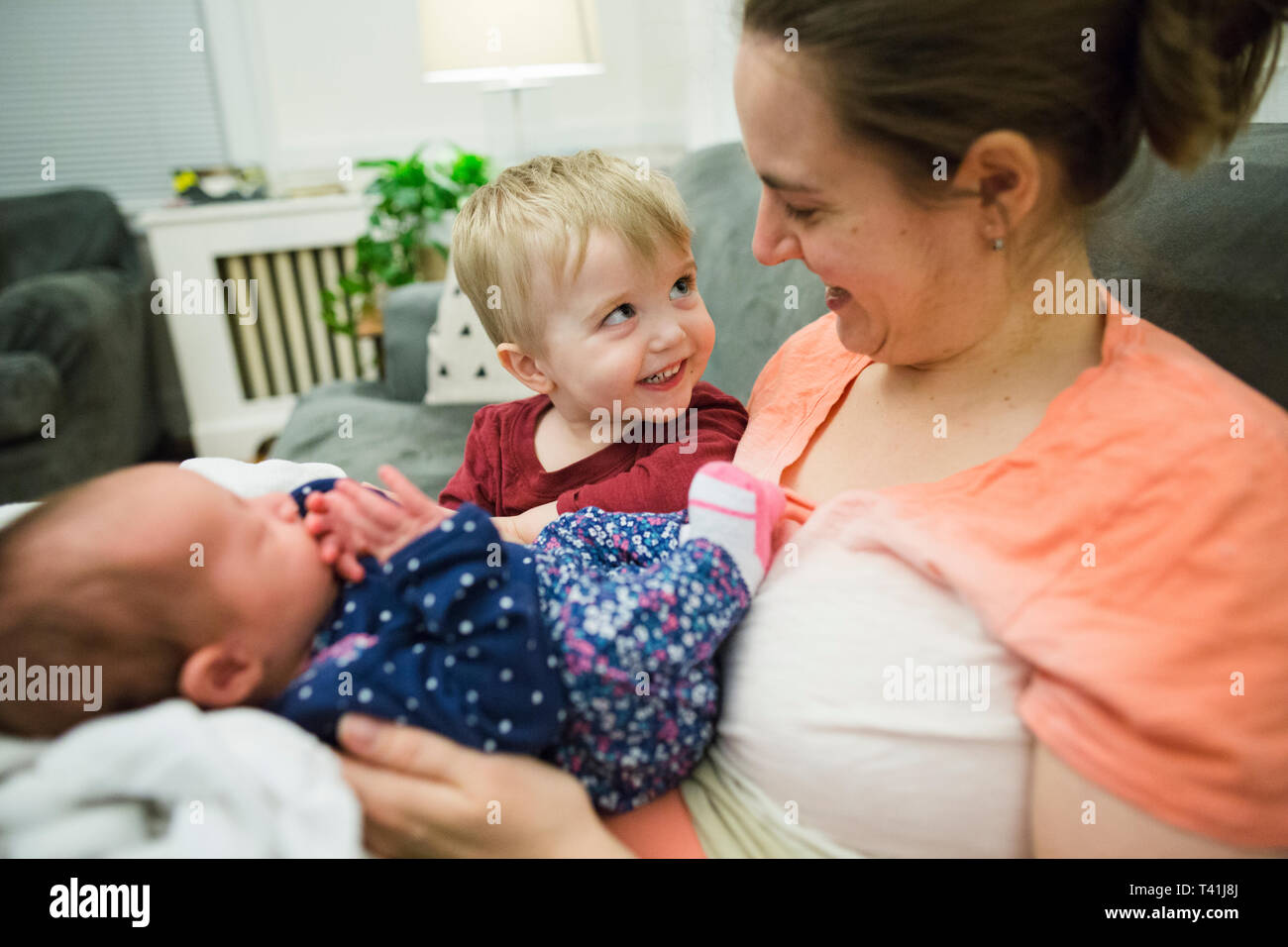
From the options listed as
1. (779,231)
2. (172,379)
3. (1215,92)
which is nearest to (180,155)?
(172,379)

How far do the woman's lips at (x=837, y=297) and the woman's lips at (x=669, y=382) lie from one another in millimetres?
288

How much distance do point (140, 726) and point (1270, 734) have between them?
0.84m

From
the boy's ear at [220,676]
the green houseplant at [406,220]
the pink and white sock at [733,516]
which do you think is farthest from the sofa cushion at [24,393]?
the pink and white sock at [733,516]

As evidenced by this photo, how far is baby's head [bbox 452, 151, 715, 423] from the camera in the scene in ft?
3.84

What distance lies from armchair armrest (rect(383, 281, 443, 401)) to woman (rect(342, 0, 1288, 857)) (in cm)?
188

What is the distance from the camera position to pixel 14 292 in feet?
10.0

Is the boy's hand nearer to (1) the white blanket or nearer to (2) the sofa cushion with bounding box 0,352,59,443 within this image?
(1) the white blanket

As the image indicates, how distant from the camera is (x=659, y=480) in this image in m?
1.17

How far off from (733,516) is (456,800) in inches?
14.4

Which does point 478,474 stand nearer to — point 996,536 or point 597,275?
point 597,275

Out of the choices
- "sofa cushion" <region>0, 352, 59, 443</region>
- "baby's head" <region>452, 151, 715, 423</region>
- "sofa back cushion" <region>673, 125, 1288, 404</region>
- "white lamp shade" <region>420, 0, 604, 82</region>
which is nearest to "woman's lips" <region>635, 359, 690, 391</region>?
"baby's head" <region>452, 151, 715, 423</region>

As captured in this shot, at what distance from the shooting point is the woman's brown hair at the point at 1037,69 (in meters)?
0.76

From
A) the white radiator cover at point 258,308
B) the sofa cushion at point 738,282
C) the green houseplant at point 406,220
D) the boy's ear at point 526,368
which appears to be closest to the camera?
the boy's ear at point 526,368

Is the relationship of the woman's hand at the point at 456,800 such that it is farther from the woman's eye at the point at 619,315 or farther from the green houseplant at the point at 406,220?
the green houseplant at the point at 406,220
